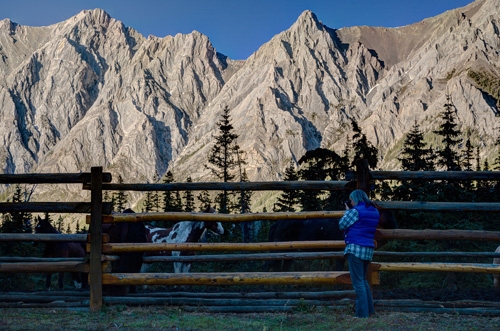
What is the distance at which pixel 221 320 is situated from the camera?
7805 mm

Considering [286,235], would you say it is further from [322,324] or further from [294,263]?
[322,324]

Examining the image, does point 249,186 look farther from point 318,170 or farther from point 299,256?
point 318,170

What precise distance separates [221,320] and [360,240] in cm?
265

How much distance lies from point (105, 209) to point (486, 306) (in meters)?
7.17

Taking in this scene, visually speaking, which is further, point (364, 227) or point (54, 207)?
point (54, 207)

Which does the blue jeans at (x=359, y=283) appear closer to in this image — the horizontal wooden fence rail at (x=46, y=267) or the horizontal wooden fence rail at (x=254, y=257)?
the horizontal wooden fence rail at (x=254, y=257)

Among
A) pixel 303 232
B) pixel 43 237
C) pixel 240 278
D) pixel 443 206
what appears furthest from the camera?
pixel 303 232

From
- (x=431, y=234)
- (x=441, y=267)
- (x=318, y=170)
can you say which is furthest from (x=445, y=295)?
(x=318, y=170)

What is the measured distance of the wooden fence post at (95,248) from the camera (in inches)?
338

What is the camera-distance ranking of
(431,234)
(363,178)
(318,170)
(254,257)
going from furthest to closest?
1. (318,170)
2. (254,257)
3. (363,178)
4. (431,234)

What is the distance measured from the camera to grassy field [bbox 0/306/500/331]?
7.15 m

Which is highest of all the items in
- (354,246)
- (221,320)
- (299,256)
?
(354,246)

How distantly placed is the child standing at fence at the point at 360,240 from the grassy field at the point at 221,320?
0.40 metres

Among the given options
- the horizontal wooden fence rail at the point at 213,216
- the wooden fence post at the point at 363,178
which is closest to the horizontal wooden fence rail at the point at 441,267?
the horizontal wooden fence rail at the point at 213,216
